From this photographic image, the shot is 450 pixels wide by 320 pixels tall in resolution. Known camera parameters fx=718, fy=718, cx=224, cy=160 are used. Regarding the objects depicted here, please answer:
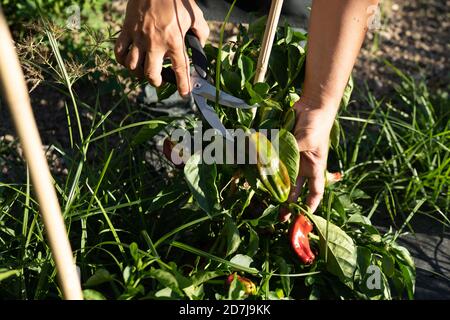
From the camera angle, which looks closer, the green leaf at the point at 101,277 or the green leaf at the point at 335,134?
the green leaf at the point at 101,277

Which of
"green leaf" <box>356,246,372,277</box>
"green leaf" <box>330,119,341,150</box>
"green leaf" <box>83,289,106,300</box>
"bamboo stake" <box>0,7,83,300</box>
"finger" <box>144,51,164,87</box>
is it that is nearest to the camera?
"bamboo stake" <box>0,7,83,300</box>

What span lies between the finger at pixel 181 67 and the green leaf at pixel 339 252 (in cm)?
40

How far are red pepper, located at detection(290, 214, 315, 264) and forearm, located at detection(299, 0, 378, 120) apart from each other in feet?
0.78

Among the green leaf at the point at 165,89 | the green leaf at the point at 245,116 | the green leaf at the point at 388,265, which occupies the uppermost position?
the green leaf at the point at 165,89

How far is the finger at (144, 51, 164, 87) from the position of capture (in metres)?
1.43

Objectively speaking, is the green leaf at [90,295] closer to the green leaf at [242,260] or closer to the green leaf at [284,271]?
the green leaf at [242,260]

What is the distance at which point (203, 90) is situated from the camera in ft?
4.91

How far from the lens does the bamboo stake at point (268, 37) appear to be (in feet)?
4.64

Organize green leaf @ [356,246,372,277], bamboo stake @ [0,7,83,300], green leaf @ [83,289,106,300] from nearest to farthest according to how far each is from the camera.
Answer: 1. bamboo stake @ [0,7,83,300]
2. green leaf @ [83,289,106,300]
3. green leaf @ [356,246,372,277]

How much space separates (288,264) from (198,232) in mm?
216

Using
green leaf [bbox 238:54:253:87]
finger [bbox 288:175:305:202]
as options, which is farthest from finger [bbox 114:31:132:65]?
finger [bbox 288:175:305:202]

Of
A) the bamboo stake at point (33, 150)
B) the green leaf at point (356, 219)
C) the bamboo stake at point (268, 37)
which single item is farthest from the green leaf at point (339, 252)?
the bamboo stake at point (33, 150)

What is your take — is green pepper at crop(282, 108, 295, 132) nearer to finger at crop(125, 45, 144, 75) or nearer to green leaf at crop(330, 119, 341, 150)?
green leaf at crop(330, 119, 341, 150)
